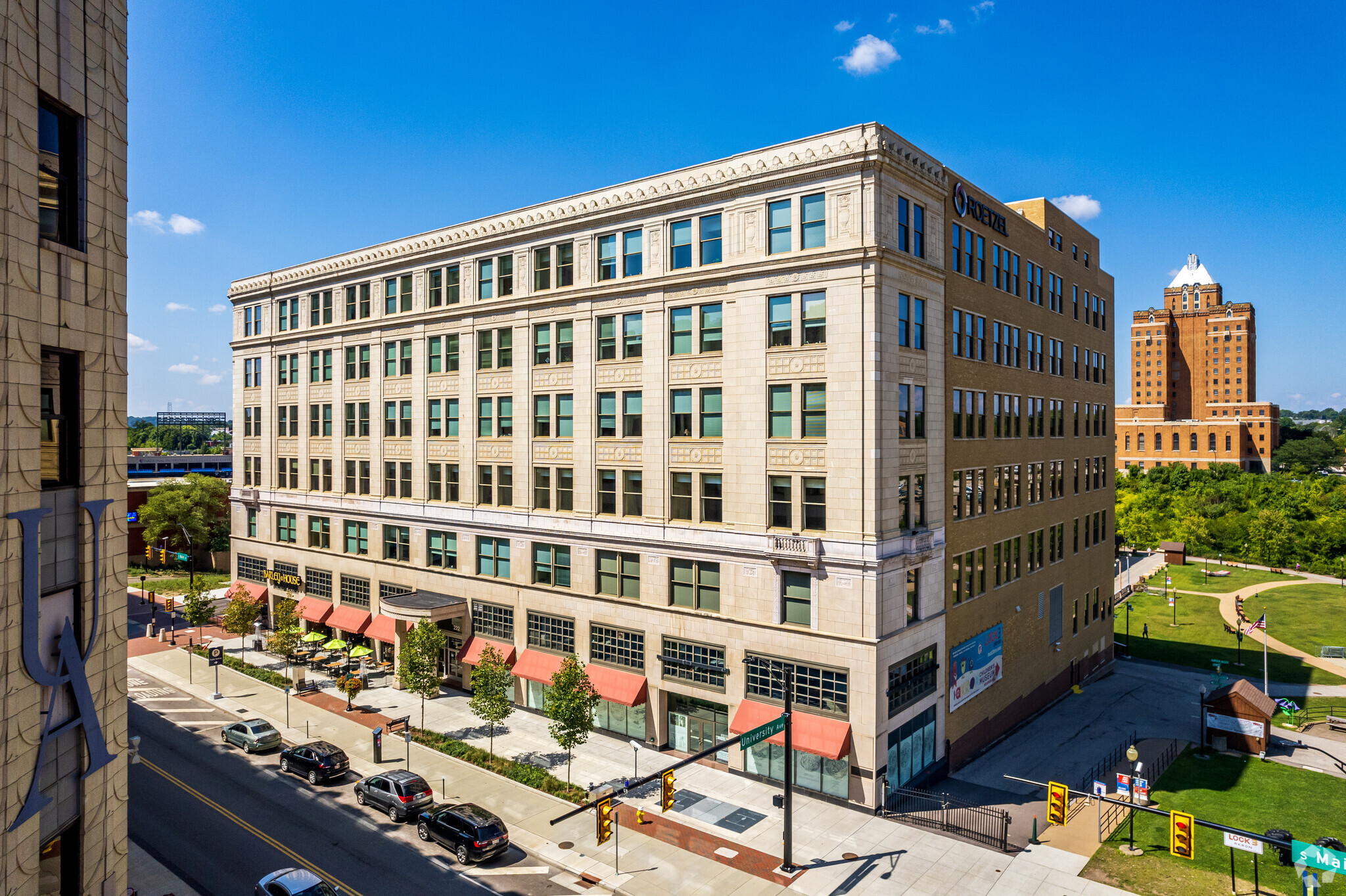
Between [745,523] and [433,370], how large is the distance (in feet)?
79.4

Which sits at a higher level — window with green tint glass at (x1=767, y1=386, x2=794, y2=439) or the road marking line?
window with green tint glass at (x1=767, y1=386, x2=794, y2=439)

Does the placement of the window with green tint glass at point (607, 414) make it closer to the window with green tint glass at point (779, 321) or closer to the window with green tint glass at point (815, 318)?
the window with green tint glass at point (779, 321)

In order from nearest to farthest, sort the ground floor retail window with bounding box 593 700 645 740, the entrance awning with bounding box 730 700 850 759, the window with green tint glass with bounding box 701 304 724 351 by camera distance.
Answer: the entrance awning with bounding box 730 700 850 759
the window with green tint glass with bounding box 701 304 724 351
the ground floor retail window with bounding box 593 700 645 740

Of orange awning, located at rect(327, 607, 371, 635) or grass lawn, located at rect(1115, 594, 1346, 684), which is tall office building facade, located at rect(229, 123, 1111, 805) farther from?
grass lawn, located at rect(1115, 594, 1346, 684)

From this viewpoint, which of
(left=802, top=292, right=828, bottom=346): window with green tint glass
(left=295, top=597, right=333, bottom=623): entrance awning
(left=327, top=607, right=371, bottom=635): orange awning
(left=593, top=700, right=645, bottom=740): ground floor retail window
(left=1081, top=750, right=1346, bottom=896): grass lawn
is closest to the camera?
(left=1081, top=750, right=1346, bottom=896): grass lawn

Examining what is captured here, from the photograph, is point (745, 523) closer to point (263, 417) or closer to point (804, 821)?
point (804, 821)

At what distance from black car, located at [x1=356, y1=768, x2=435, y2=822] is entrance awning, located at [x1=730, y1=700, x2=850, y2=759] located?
1282 cm

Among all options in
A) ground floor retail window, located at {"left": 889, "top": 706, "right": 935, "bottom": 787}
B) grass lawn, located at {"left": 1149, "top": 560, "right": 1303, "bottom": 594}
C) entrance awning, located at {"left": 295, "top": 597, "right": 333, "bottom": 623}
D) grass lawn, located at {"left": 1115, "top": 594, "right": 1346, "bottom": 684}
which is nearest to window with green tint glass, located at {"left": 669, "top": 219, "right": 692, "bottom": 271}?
ground floor retail window, located at {"left": 889, "top": 706, "right": 935, "bottom": 787}

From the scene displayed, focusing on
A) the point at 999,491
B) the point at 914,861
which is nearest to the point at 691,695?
the point at 914,861

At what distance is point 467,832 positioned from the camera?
2556cm

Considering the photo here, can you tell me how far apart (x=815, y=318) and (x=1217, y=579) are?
297 feet

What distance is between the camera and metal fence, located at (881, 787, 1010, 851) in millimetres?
27750

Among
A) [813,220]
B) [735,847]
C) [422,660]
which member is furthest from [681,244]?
[735,847]

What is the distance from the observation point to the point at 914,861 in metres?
25.8
